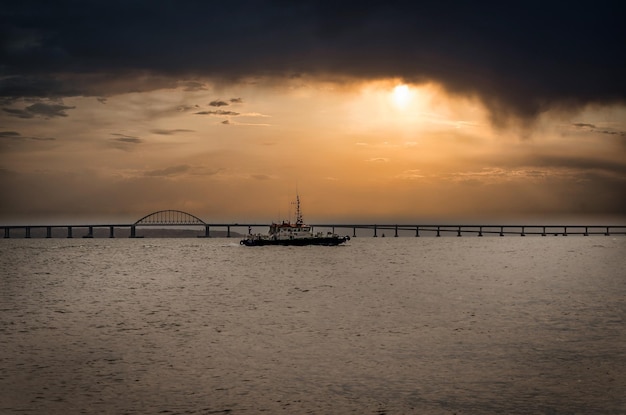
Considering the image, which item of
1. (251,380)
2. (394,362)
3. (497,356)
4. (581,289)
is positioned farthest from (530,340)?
(581,289)

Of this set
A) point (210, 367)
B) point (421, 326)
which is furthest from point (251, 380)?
point (421, 326)

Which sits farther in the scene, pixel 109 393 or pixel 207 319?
pixel 207 319

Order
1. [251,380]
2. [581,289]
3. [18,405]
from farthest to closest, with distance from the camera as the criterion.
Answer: [581,289] → [251,380] → [18,405]

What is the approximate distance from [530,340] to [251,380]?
17.4m

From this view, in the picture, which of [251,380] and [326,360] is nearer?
[251,380]

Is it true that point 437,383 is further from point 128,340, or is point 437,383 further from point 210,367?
point 128,340

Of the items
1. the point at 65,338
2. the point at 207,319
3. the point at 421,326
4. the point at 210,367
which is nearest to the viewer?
the point at 210,367

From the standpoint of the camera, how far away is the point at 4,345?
3700 cm

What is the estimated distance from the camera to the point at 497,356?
32.7 metres

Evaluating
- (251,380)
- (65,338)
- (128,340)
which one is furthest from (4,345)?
(251,380)

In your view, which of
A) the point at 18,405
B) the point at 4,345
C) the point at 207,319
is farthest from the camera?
the point at 207,319

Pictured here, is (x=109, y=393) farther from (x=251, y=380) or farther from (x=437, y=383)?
(x=437, y=383)

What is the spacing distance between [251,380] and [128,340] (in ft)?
44.2

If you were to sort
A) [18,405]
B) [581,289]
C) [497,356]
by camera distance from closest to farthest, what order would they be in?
1. [18,405]
2. [497,356]
3. [581,289]
